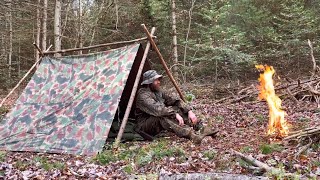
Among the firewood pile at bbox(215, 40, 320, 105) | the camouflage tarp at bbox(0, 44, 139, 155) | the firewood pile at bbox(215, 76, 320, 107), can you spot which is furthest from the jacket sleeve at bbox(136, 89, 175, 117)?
the firewood pile at bbox(215, 76, 320, 107)

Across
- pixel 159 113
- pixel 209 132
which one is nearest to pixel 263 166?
pixel 209 132

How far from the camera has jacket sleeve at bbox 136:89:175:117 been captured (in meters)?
7.01

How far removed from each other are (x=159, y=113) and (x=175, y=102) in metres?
0.71

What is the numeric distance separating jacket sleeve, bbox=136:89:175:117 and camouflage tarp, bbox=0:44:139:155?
635 millimetres

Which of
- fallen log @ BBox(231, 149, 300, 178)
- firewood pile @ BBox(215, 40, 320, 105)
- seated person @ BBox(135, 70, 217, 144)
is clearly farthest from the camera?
firewood pile @ BBox(215, 40, 320, 105)

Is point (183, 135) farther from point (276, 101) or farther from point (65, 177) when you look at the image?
point (65, 177)

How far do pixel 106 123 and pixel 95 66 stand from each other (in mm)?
1581

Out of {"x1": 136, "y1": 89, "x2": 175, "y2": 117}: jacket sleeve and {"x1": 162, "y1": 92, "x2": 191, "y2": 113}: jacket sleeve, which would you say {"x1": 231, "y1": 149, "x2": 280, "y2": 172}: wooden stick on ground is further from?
{"x1": 162, "y1": 92, "x2": 191, "y2": 113}: jacket sleeve

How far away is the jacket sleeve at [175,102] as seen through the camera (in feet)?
24.5

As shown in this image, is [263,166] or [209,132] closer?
[263,166]

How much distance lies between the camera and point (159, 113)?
7.04 meters

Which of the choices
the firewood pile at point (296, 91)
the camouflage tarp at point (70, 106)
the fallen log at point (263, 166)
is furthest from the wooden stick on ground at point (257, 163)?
the firewood pile at point (296, 91)

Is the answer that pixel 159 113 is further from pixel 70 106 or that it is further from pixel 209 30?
pixel 209 30

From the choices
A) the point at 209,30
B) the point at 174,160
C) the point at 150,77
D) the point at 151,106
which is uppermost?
the point at 209,30
